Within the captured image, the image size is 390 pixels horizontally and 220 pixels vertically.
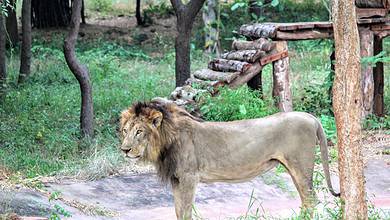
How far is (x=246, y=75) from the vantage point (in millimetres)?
11789

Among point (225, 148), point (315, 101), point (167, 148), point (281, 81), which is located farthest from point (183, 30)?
point (167, 148)

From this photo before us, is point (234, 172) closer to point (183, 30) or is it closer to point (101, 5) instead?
point (183, 30)

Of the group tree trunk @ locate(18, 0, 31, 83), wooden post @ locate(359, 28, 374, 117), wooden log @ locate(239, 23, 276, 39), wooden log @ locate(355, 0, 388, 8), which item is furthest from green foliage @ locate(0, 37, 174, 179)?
wooden log @ locate(355, 0, 388, 8)

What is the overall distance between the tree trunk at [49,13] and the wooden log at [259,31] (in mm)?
12948

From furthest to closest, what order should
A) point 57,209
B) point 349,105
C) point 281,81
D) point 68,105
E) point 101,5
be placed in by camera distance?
point 101,5
point 68,105
point 281,81
point 57,209
point 349,105

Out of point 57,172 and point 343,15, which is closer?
point 343,15

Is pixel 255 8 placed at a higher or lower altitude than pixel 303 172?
higher

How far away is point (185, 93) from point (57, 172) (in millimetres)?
2267

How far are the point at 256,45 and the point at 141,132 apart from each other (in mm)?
5092

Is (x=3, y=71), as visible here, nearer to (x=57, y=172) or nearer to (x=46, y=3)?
(x=57, y=172)

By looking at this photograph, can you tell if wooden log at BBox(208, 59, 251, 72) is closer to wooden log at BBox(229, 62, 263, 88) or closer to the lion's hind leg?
wooden log at BBox(229, 62, 263, 88)

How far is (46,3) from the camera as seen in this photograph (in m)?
24.7

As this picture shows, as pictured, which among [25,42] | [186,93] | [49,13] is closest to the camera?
[186,93]

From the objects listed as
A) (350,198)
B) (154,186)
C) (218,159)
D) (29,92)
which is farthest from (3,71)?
(350,198)
